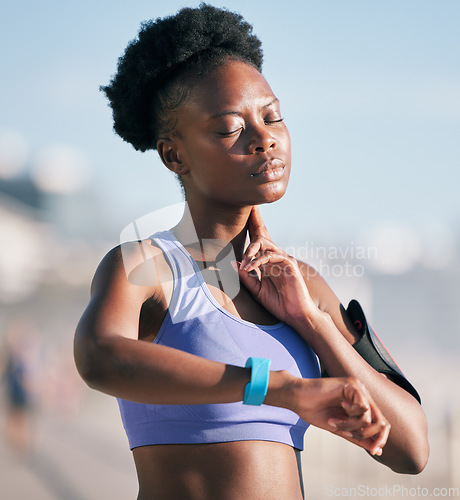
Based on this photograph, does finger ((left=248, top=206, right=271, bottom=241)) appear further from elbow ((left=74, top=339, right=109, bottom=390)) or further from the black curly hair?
elbow ((left=74, top=339, right=109, bottom=390))

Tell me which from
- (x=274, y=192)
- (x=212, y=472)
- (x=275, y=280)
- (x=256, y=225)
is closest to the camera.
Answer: (x=212, y=472)

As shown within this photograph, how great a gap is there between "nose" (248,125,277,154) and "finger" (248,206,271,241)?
0.96 feet

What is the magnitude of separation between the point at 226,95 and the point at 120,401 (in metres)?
1.02

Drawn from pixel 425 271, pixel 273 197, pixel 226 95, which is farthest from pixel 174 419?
pixel 425 271

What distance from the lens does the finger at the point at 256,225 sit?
97.1 inches

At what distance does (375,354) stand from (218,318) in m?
0.61

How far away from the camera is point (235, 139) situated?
2.23m

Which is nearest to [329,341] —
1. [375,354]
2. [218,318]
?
[375,354]

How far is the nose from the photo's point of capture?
7.28 ft

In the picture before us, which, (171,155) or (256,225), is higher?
(171,155)

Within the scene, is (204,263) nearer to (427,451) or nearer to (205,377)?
(205,377)

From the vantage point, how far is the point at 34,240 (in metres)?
38.5

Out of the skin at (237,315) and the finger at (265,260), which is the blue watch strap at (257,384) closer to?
the skin at (237,315)

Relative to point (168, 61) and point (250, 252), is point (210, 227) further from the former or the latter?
point (168, 61)
